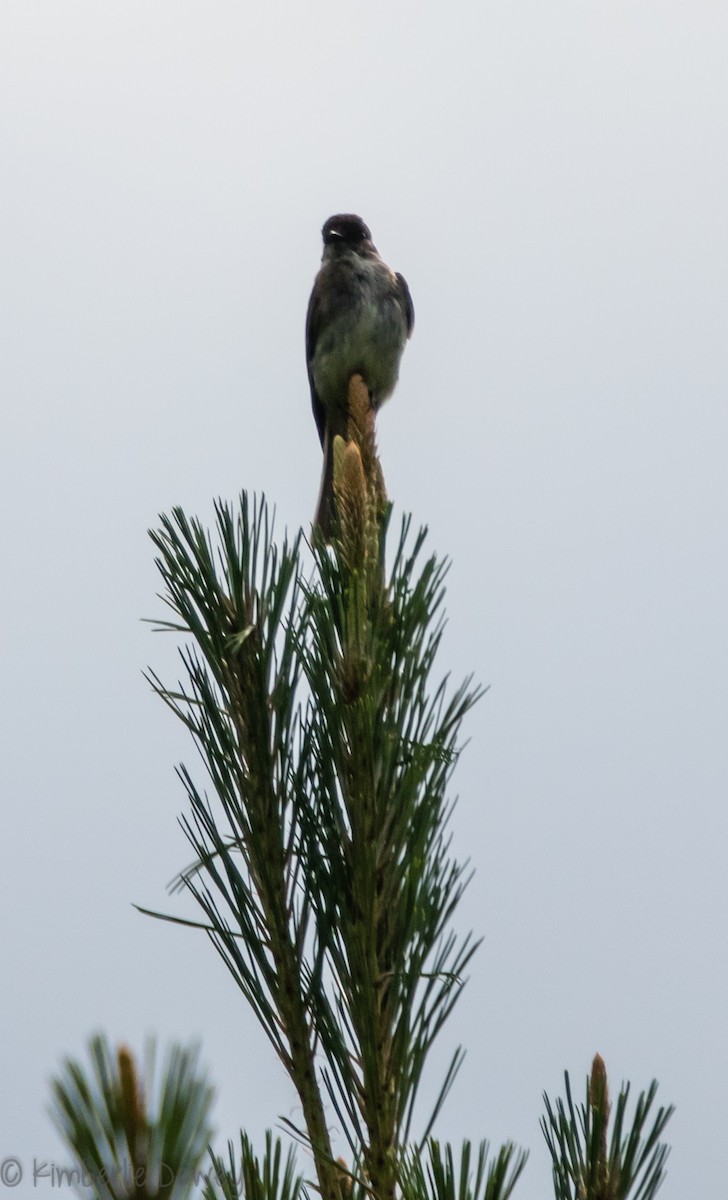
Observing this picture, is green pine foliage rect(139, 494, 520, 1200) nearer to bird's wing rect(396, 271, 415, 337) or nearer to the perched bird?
the perched bird

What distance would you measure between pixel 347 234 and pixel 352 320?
861 millimetres

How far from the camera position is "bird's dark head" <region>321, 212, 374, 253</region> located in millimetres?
7395

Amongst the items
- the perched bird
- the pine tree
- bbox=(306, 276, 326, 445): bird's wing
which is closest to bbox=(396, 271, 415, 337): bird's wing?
the perched bird

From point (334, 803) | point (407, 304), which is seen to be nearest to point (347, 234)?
point (407, 304)

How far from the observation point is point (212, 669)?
1.83 meters

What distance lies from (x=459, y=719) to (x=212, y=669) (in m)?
0.33

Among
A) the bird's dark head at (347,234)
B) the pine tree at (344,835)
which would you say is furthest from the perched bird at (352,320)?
the pine tree at (344,835)

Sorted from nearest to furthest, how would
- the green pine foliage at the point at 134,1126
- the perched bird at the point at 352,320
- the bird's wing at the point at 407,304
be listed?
the green pine foliage at the point at 134,1126
the perched bird at the point at 352,320
the bird's wing at the point at 407,304

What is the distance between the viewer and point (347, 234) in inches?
293

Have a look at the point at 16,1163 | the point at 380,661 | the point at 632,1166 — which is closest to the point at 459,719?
the point at 380,661

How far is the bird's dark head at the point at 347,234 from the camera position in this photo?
24.3 feet

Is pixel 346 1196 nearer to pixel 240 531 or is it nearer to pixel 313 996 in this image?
pixel 313 996

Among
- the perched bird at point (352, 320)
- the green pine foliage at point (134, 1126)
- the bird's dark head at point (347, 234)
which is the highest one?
the bird's dark head at point (347, 234)

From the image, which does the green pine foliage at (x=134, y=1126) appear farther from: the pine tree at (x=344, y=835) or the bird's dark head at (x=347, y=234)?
the bird's dark head at (x=347, y=234)
